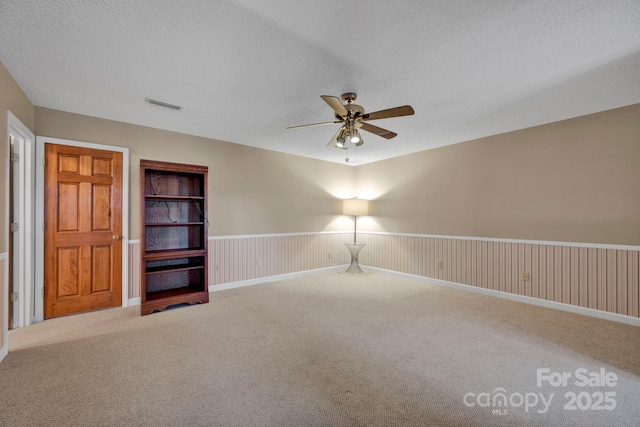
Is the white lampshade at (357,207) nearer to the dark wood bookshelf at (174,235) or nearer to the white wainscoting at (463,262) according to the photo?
the white wainscoting at (463,262)

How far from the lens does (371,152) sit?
4949 mm

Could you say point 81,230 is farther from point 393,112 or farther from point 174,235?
point 393,112

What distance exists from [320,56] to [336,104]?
39 cm

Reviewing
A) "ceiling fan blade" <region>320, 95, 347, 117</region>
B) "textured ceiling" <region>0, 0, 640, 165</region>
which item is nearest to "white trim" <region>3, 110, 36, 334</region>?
"textured ceiling" <region>0, 0, 640, 165</region>

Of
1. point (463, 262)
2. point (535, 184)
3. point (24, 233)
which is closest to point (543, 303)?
point (463, 262)

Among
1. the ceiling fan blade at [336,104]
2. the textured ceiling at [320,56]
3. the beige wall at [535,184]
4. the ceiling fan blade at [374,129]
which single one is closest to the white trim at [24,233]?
the textured ceiling at [320,56]

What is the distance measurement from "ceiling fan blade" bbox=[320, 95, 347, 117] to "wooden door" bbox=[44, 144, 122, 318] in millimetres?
2906

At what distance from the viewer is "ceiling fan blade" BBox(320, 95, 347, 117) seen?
2.24m

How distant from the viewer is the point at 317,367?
2145 millimetres

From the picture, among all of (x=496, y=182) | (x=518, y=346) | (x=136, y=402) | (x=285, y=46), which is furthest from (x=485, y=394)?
(x=496, y=182)

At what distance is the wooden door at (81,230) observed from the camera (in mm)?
3139

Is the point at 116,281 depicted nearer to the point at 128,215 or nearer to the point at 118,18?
the point at 128,215

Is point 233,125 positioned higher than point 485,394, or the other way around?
point 233,125

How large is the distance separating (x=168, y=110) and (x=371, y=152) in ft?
10.5
